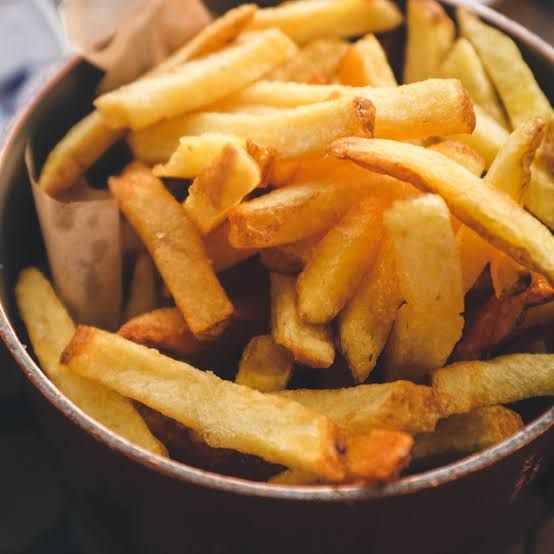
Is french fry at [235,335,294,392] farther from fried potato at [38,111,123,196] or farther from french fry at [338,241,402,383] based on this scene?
fried potato at [38,111,123,196]

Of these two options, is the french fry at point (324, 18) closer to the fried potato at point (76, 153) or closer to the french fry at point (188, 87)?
the french fry at point (188, 87)

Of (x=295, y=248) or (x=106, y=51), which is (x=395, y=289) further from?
(x=106, y=51)

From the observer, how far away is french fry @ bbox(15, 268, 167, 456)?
978mm

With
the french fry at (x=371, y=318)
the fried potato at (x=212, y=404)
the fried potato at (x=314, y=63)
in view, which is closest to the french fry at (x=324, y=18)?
→ the fried potato at (x=314, y=63)

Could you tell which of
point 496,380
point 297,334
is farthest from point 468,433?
point 297,334

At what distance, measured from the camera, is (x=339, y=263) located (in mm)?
963

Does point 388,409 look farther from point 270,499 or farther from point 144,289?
point 144,289

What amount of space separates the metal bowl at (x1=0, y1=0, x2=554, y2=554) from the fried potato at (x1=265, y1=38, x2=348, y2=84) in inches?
20.7

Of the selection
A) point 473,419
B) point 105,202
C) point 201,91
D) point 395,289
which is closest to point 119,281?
point 105,202

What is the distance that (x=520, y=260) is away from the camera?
91cm

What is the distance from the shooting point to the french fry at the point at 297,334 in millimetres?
945

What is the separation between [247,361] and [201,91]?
1.24 feet

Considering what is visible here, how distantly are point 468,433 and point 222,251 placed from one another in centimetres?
38

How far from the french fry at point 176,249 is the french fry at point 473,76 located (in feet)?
1.68
